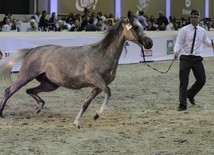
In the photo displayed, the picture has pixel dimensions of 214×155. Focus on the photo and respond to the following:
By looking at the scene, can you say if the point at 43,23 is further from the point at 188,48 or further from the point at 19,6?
the point at 188,48

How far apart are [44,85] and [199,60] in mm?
2783

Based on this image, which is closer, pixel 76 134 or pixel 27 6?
pixel 76 134

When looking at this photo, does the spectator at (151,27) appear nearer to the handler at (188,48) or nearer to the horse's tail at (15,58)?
the handler at (188,48)

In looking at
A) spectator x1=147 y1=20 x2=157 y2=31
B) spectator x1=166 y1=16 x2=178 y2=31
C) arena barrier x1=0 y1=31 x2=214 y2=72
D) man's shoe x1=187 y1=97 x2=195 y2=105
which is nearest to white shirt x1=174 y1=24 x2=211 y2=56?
man's shoe x1=187 y1=97 x2=195 y2=105

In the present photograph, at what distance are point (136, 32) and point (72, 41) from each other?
8.76m

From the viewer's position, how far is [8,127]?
7.67m

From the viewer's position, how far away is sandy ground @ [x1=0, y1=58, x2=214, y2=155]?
6441 mm

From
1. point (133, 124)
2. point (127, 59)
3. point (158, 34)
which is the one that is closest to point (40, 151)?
point (133, 124)

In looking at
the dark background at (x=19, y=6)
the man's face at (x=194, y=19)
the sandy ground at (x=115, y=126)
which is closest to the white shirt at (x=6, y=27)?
the sandy ground at (x=115, y=126)

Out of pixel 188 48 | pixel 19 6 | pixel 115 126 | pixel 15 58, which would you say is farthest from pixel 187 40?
pixel 19 6

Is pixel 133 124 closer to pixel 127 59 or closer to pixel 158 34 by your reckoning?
pixel 127 59

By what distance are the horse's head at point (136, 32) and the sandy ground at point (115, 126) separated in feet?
4.07

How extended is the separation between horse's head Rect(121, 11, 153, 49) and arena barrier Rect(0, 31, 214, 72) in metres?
4.12

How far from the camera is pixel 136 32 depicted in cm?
792
